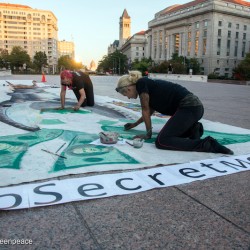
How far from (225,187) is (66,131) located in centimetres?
286

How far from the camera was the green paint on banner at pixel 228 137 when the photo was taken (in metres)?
4.38

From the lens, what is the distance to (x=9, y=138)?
4.17 metres

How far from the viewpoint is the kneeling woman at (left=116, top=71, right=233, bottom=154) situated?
3.67 metres

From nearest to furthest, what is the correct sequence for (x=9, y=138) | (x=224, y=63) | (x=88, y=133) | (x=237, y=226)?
(x=237, y=226)
(x=9, y=138)
(x=88, y=133)
(x=224, y=63)

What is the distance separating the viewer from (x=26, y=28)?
14462 centimetres

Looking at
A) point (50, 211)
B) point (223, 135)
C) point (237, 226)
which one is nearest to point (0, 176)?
point (50, 211)

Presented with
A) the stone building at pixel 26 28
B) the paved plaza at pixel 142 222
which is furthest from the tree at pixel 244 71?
the stone building at pixel 26 28

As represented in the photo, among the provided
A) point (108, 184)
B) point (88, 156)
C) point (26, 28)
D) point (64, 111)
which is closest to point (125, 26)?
point (26, 28)

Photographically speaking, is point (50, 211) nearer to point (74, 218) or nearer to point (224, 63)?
point (74, 218)

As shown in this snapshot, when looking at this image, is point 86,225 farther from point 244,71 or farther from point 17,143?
point 244,71

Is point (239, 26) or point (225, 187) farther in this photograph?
point (239, 26)

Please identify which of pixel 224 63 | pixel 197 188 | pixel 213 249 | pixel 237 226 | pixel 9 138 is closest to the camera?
pixel 213 249

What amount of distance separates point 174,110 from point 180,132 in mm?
375

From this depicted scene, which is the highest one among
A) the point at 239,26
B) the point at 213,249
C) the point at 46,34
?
the point at 46,34
